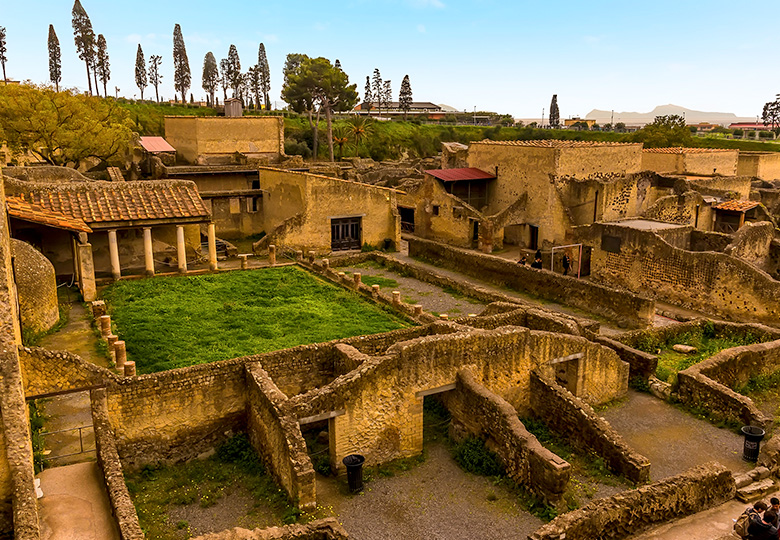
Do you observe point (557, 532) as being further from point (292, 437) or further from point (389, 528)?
point (292, 437)

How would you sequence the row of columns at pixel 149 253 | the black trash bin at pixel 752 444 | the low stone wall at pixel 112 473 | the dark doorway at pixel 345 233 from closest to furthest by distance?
the low stone wall at pixel 112 473 → the black trash bin at pixel 752 444 → the row of columns at pixel 149 253 → the dark doorway at pixel 345 233

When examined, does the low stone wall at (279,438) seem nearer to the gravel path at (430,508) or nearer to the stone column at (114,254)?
the gravel path at (430,508)

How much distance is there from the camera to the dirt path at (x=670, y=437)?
12.5 metres

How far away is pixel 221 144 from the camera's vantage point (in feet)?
139

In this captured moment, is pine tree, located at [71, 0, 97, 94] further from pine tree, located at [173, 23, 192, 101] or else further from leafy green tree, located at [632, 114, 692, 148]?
leafy green tree, located at [632, 114, 692, 148]

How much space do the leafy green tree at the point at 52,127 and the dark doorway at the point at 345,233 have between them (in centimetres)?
1539

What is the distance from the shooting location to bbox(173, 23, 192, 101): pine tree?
99.8m

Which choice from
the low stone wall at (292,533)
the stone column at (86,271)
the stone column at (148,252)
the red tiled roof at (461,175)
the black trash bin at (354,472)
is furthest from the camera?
the red tiled roof at (461,175)

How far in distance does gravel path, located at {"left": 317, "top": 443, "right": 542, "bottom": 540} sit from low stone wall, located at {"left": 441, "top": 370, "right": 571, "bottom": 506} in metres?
0.51

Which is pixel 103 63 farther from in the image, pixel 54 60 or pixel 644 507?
pixel 644 507

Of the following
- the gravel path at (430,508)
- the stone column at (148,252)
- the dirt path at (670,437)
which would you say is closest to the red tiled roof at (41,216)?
the stone column at (148,252)

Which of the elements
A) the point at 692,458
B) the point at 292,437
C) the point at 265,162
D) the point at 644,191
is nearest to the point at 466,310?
the point at 692,458

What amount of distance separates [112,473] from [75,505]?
0.77 meters

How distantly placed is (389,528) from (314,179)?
2082 cm
